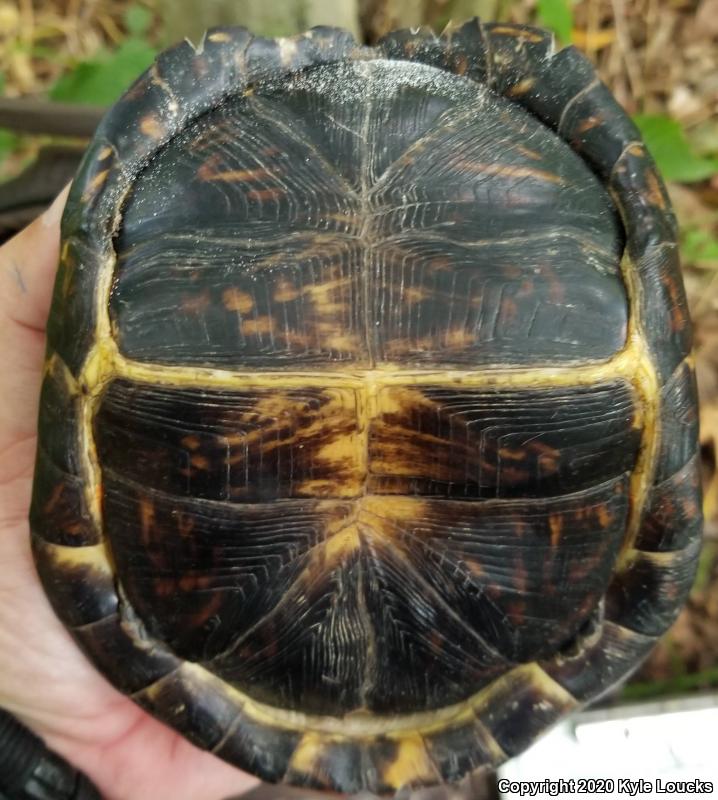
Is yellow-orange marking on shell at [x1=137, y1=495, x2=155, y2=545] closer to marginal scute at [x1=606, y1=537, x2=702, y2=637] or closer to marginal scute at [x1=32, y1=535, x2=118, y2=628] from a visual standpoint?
marginal scute at [x1=32, y1=535, x2=118, y2=628]

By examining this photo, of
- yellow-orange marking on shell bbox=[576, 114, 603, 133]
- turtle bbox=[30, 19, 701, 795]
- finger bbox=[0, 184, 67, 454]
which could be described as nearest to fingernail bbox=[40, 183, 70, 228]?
finger bbox=[0, 184, 67, 454]

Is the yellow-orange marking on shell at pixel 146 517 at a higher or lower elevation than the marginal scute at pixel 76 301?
lower

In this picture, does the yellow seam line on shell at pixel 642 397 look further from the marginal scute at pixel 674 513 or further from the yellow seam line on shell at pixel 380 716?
the yellow seam line on shell at pixel 380 716

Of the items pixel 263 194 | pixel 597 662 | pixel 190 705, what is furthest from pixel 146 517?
pixel 597 662

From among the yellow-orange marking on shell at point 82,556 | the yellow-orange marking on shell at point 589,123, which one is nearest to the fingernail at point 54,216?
the yellow-orange marking on shell at point 82,556

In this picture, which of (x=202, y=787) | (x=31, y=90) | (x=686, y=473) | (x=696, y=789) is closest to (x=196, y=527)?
(x=686, y=473)

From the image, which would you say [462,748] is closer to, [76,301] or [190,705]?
[190,705]

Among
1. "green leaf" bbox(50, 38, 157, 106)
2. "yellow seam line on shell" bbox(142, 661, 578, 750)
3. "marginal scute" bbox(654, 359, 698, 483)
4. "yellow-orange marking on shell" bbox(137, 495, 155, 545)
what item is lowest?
"yellow seam line on shell" bbox(142, 661, 578, 750)
